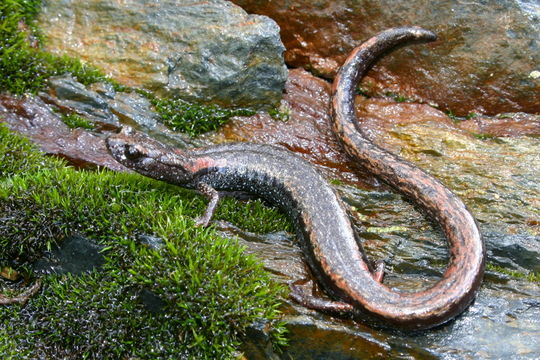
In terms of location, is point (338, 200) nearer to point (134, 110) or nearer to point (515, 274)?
point (515, 274)

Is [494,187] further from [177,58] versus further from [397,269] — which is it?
[177,58]

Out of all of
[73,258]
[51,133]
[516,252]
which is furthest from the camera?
[51,133]

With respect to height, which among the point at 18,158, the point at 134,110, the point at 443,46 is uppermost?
the point at 443,46

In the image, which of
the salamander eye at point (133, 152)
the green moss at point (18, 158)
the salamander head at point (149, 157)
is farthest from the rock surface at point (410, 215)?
the salamander eye at point (133, 152)

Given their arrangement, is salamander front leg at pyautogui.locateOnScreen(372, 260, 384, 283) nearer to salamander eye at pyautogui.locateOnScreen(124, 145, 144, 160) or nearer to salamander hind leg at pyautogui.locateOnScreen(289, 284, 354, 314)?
salamander hind leg at pyautogui.locateOnScreen(289, 284, 354, 314)

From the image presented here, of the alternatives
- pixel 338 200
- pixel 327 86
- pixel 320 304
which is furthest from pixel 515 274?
pixel 327 86

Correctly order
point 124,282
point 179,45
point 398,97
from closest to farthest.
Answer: point 124,282, point 179,45, point 398,97
